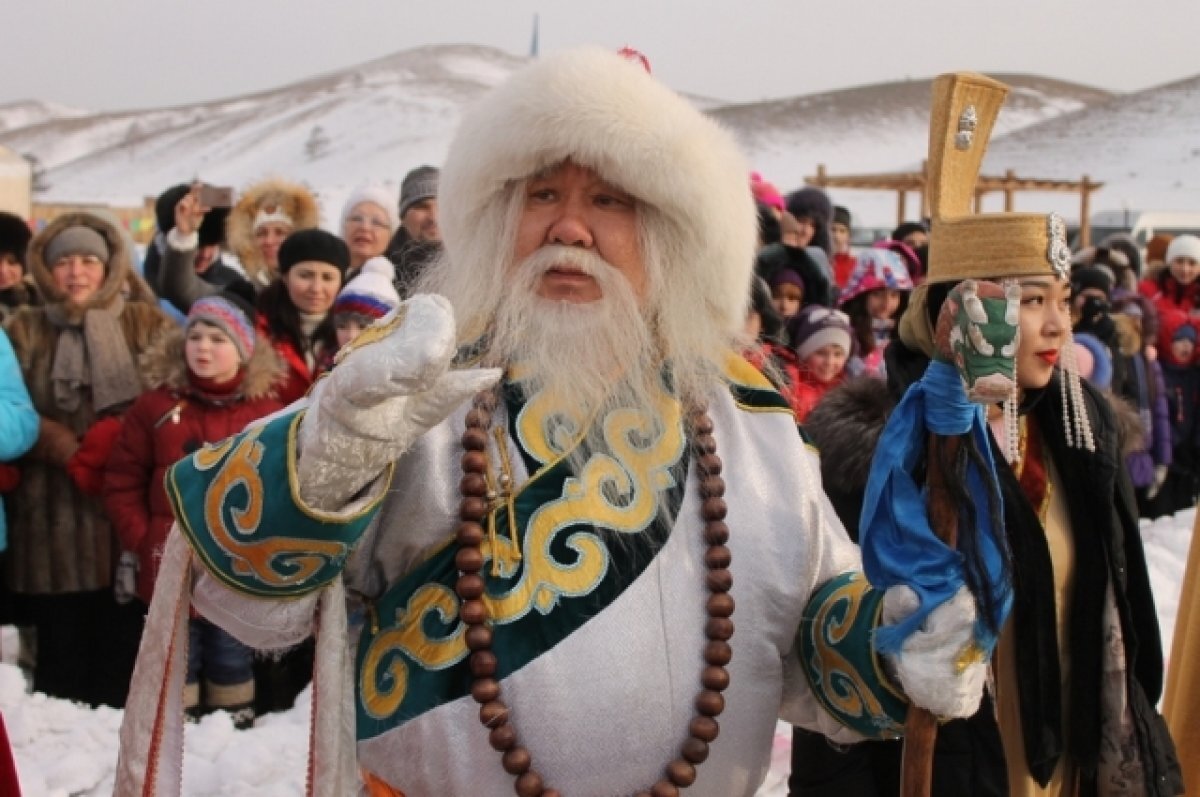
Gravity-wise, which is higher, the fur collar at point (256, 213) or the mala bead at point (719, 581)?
the fur collar at point (256, 213)

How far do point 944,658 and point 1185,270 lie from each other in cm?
771

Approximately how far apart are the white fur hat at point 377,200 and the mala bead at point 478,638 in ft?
12.3

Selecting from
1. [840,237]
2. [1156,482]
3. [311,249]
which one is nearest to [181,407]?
[311,249]

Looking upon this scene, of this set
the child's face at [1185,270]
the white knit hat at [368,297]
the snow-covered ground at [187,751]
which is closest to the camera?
the snow-covered ground at [187,751]

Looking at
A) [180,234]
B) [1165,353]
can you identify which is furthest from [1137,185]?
[180,234]

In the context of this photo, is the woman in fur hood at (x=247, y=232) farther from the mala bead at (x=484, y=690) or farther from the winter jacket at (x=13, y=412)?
the mala bead at (x=484, y=690)

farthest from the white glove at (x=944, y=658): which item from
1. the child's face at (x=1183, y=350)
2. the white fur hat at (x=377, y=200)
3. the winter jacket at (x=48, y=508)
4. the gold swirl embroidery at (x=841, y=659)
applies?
the child's face at (x=1183, y=350)

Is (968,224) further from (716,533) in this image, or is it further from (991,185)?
(991,185)

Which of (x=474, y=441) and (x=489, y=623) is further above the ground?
(x=474, y=441)

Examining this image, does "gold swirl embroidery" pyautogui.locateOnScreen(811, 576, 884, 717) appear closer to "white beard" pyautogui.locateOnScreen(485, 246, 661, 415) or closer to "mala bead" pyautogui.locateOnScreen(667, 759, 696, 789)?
"mala bead" pyautogui.locateOnScreen(667, 759, 696, 789)

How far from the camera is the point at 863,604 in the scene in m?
1.85

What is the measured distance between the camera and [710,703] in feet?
6.03

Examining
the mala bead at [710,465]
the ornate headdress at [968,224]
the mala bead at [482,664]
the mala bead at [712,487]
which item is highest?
the ornate headdress at [968,224]

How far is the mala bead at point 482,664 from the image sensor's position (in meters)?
1.77
